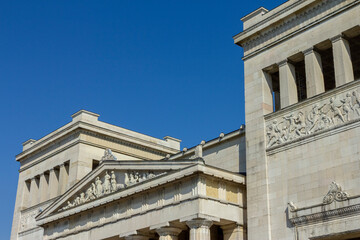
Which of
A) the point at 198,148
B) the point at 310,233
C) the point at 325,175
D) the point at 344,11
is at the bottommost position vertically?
the point at 310,233

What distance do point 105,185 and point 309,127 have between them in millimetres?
14592

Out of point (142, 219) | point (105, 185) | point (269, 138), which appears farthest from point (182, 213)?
point (105, 185)

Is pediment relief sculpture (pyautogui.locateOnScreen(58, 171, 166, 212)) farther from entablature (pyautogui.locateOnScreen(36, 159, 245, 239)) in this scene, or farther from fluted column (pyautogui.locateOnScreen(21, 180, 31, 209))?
fluted column (pyautogui.locateOnScreen(21, 180, 31, 209))

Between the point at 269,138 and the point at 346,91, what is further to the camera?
the point at 269,138

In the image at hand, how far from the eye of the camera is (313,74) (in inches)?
1184

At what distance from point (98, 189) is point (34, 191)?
1716 centimetres

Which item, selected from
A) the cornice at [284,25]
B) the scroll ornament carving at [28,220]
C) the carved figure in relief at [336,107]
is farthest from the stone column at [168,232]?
the scroll ornament carving at [28,220]

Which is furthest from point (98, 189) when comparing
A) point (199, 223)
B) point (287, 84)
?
point (287, 84)

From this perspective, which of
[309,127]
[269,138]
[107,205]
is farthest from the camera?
Answer: [107,205]

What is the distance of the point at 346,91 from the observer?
90.9 feet

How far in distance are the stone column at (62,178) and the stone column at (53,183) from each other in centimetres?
84

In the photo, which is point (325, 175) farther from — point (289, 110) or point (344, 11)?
point (344, 11)

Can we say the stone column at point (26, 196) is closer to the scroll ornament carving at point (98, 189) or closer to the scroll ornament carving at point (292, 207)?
the scroll ornament carving at point (98, 189)

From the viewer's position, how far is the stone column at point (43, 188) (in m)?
50.6
